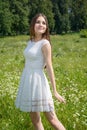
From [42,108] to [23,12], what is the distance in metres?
93.1

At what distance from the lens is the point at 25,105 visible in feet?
21.4

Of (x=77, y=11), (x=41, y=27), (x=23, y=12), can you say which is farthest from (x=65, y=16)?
(x=41, y=27)

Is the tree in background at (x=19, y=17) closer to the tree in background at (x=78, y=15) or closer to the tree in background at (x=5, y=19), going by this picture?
the tree in background at (x=5, y=19)

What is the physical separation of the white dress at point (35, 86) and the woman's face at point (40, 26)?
0.66 feet

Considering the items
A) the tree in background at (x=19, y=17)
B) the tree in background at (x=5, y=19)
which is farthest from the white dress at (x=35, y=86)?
the tree in background at (x=19, y=17)

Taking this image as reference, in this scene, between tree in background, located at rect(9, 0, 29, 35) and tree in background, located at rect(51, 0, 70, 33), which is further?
tree in background, located at rect(51, 0, 70, 33)

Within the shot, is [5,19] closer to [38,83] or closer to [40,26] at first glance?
[40,26]

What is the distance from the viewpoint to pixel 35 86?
6.50 metres

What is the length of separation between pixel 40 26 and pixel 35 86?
113 cm

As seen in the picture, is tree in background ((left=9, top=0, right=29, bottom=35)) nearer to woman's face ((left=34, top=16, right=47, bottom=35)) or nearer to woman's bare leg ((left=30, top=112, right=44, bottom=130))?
woman's face ((left=34, top=16, right=47, bottom=35))

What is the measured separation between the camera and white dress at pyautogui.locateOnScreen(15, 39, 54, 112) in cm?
648

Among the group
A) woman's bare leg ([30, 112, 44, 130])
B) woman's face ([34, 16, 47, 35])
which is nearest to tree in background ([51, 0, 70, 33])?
woman's face ([34, 16, 47, 35])

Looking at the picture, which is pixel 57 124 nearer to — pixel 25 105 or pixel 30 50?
pixel 25 105

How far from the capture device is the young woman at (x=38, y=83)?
21.2 feet
